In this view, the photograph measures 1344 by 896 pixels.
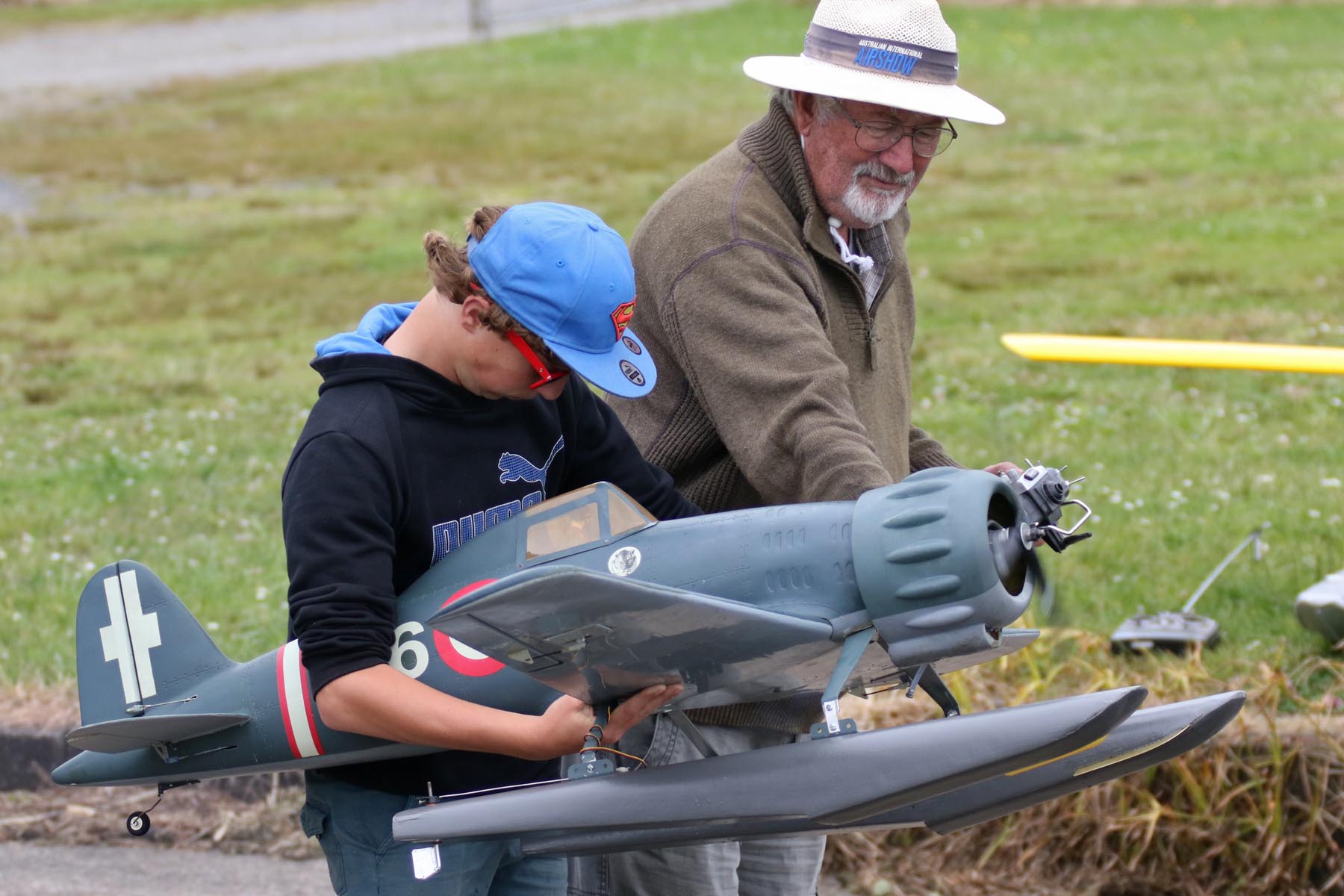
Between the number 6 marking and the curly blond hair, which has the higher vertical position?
the curly blond hair

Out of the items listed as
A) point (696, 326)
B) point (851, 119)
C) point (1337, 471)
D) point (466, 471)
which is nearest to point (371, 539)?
point (466, 471)

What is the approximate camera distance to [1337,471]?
6898 millimetres

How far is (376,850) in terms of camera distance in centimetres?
279

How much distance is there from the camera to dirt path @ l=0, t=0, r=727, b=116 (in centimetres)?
2305

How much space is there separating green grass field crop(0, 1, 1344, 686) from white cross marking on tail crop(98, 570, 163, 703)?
8.57 feet

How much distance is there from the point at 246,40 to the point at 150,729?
89.5ft

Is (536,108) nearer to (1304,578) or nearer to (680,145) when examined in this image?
(680,145)

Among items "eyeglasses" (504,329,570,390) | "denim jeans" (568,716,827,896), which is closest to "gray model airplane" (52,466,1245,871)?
"eyeglasses" (504,329,570,390)

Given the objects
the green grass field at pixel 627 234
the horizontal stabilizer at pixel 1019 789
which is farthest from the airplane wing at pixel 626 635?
the green grass field at pixel 627 234

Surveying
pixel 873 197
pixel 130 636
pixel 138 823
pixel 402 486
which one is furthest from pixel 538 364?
pixel 138 823

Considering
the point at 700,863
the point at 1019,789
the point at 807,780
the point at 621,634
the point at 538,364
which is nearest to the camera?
the point at 621,634

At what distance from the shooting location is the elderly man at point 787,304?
9.53 ft

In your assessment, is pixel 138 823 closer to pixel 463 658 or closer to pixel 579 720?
pixel 463 658

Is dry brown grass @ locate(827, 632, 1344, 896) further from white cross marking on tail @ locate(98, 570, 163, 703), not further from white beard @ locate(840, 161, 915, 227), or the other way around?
white cross marking on tail @ locate(98, 570, 163, 703)
